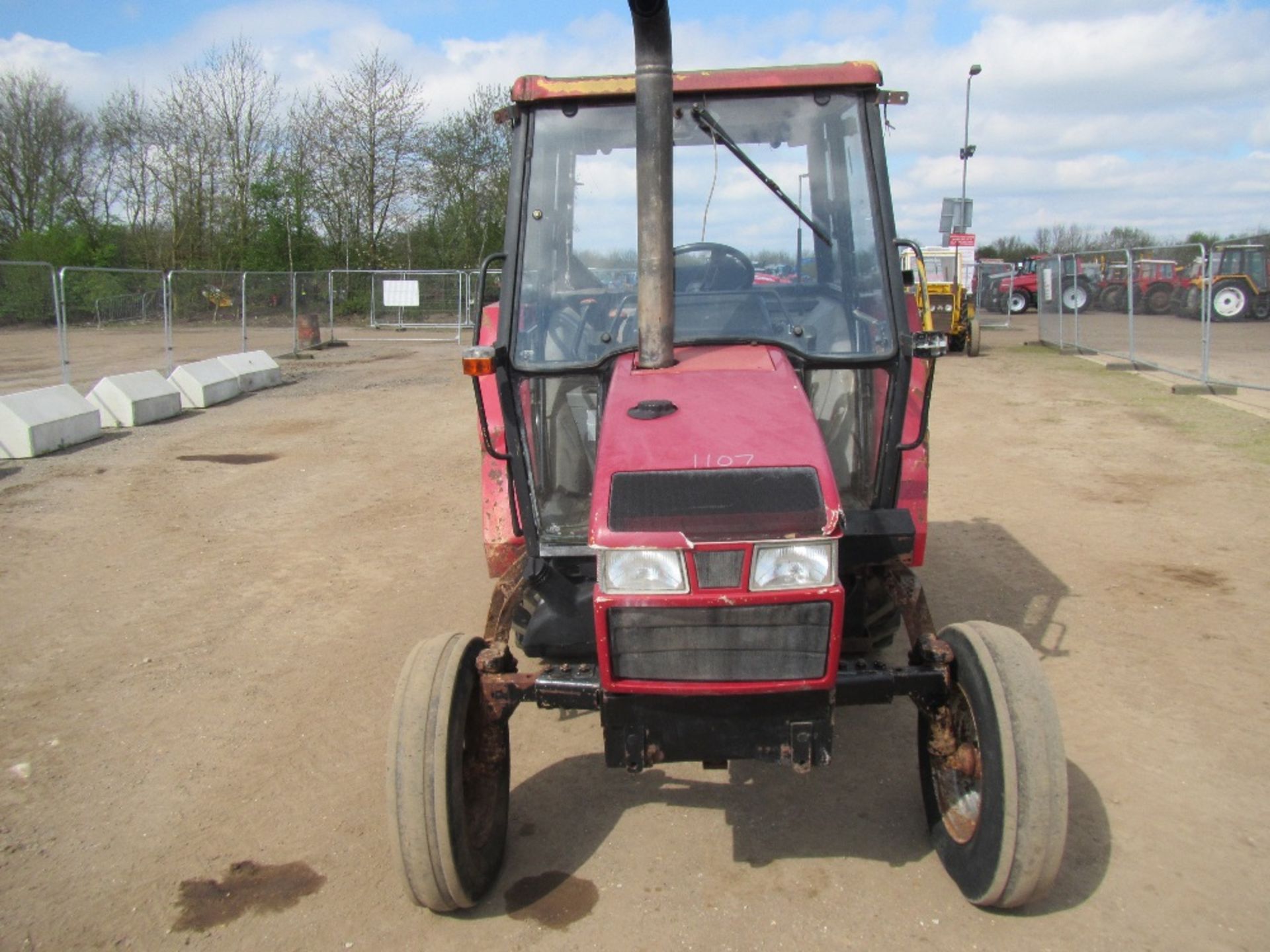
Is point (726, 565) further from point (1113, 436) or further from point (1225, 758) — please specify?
point (1113, 436)

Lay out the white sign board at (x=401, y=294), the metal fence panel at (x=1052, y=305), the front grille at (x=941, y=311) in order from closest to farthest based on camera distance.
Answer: the front grille at (x=941, y=311)
the metal fence panel at (x=1052, y=305)
the white sign board at (x=401, y=294)

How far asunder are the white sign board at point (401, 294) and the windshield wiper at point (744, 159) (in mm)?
24059

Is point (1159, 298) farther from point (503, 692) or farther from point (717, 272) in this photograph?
point (503, 692)

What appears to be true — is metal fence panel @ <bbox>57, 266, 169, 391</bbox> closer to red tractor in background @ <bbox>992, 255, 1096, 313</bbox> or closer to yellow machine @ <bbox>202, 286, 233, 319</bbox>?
yellow machine @ <bbox>202, 286, 233, 319</bbox>

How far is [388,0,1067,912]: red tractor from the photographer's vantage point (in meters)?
2.98

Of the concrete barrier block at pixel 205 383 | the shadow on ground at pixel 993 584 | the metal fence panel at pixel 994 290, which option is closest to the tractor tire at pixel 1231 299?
the metal fence panel at pixel 994 290

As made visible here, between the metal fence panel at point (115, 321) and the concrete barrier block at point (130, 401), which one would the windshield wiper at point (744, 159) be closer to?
the concrete barrier block at point (130, 401)

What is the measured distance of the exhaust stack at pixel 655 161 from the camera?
3.29 metres

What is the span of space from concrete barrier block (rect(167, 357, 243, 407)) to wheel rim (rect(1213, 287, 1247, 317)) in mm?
17546

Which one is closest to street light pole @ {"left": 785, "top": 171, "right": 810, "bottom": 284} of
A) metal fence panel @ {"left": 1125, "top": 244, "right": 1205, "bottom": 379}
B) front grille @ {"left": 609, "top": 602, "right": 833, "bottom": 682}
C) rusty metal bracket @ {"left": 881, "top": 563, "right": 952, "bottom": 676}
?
rusty metal bracket @ {"left": 881, "top": 563, "right": 952, "bottom": 676}

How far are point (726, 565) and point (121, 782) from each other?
2832 millimetres

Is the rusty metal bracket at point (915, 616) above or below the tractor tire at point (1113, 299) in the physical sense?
below

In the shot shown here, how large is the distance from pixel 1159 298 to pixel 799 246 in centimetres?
1608

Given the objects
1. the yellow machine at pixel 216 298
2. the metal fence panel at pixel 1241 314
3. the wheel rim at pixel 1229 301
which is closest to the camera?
the metal fence panel at pixel 1241 314
